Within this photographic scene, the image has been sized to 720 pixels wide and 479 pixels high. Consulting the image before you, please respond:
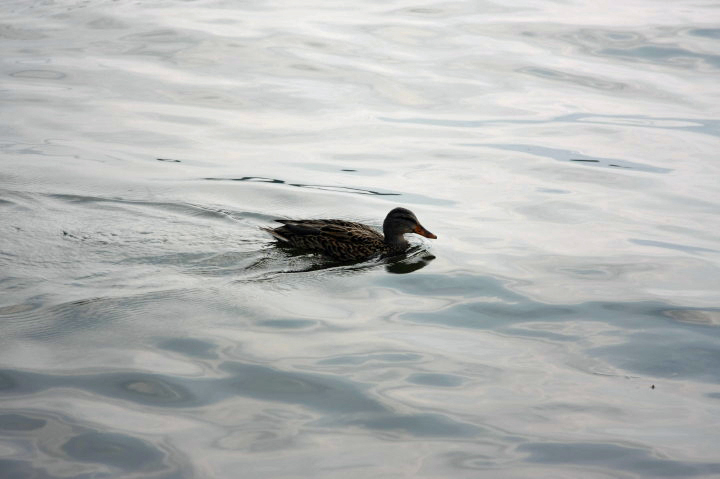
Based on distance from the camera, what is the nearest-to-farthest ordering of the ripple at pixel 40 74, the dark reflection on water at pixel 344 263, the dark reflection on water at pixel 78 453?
the dark reflection on water at pixel 78 453
the dark reflection on water at pixel 344 263
the ripple at pixel 40 74

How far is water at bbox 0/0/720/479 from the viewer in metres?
5.83

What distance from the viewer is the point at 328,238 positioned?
927 centimetres

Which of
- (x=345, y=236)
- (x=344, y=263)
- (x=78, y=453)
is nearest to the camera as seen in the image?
(x=78, y=453)

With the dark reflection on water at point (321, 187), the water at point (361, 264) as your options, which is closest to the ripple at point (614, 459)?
the water at point (361, 264)

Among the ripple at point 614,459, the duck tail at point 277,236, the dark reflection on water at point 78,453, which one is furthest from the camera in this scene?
the duck tail at point 277,236

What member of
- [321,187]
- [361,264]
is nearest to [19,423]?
[361,264]

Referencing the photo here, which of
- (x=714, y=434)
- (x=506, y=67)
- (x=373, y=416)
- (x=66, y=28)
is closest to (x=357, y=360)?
(x=373, y=416)

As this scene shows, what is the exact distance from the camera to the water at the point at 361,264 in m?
5.83

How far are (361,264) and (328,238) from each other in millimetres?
396

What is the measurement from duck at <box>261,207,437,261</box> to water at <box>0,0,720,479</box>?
7.2 inches

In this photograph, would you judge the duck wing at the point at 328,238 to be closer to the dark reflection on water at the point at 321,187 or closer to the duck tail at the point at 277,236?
the duck tail at the point at 277,236

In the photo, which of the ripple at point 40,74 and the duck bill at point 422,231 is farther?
the ripple at point 40,74

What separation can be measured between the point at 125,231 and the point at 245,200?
1.63 m

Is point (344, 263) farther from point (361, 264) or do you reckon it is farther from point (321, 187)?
point (321, 187)
